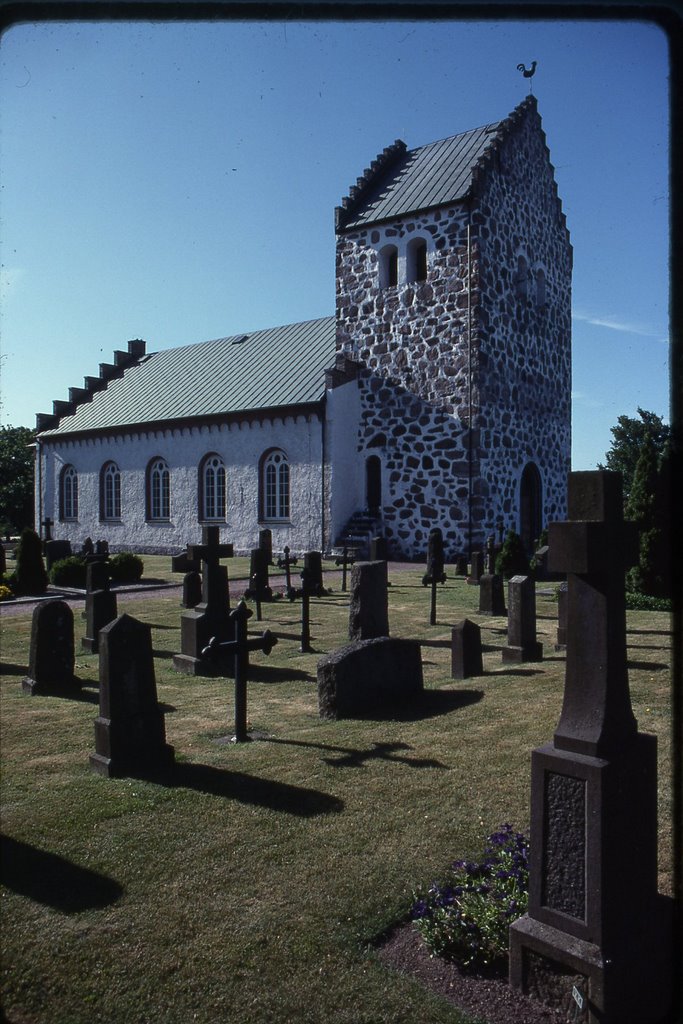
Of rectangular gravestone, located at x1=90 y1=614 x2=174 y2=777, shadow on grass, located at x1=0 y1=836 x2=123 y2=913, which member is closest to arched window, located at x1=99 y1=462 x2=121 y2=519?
rectangular gravestone, located at x1=90 y1=614 x2=174 y2=777

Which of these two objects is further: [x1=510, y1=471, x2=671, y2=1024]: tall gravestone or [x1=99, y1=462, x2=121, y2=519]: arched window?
[x1=99, y1=462, x2=121, y2=519]: arched window

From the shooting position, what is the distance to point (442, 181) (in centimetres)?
2272

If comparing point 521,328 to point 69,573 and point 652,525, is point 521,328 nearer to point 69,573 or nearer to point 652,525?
point 652,525

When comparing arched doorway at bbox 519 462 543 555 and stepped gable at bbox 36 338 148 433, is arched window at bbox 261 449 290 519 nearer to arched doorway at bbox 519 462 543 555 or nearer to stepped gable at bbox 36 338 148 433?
arched doorway at bbox 519 462 543 555

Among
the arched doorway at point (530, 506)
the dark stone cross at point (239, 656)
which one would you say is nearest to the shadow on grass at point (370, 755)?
the dark stone cross at point (239, 656)

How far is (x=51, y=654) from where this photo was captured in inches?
318

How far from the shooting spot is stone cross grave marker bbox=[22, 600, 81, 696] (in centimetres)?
800

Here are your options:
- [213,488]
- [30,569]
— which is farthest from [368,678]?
[213,488]

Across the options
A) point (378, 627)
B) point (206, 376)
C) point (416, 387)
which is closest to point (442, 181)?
point (416, 387)

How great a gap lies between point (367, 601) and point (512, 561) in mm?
8281

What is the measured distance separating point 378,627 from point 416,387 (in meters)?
14.6

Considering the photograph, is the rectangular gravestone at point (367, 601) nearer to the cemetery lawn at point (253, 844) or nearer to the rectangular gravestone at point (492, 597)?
the cemetery lawn at point (253, 844)

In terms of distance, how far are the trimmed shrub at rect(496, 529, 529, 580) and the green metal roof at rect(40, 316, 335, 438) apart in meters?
9.10

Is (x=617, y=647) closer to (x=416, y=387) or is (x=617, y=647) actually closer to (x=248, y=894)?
(x=248, y=894)
